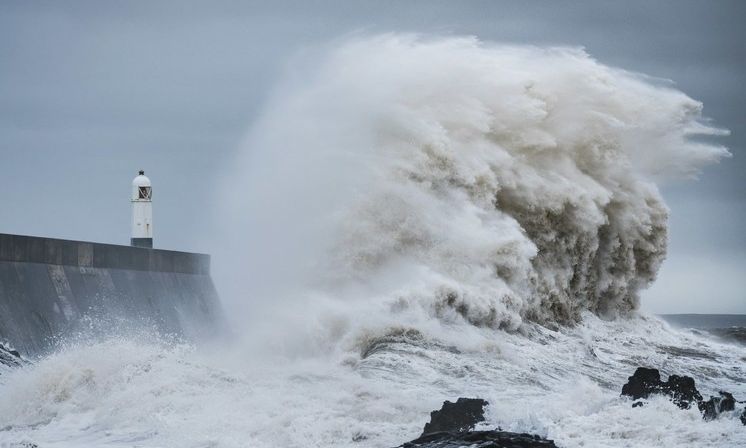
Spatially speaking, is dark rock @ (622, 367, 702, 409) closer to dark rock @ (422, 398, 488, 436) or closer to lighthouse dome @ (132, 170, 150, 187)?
dark rock @ (422, 398, 488, 436)

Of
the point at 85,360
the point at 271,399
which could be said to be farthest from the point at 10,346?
the point at 271,399

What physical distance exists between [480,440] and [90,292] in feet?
23.1

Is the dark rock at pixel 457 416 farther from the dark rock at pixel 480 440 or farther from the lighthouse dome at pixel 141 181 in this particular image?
the lighthouse dome at pixel 141 181

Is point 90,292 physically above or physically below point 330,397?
above

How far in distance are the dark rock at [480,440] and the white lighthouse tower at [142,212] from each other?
32.8 ft

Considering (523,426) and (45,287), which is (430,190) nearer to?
(45,287)

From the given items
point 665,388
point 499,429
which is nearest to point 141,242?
point 499,429

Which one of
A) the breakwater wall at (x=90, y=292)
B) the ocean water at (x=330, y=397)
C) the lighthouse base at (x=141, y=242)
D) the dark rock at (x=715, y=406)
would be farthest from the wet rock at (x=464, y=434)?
the lighthouse base at (x=141, y=242)

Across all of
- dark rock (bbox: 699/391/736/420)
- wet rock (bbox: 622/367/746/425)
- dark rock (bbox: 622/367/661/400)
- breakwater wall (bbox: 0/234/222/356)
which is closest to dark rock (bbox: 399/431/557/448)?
wet rock (bbox: 622/367/746/425)

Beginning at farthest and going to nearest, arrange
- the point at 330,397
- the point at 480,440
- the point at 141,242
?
the point at 141,242 → the point at 330,397 → the point at 480,440

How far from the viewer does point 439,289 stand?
17609 mm

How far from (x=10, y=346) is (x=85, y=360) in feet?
2.82

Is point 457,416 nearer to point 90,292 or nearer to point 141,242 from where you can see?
point 90,292

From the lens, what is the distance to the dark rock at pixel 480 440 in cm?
1133
